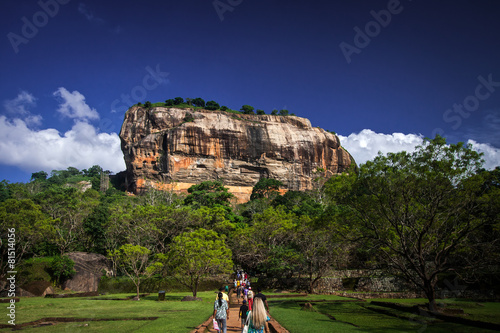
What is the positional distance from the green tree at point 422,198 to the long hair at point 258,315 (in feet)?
30.1

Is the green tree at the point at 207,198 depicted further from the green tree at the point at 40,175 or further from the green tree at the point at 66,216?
the green tree at the point at 40,175

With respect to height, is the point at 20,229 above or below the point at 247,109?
below

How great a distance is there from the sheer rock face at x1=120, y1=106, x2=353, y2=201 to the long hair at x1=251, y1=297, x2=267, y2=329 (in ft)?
194

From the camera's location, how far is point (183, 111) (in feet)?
234

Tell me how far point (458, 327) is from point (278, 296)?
11.1m

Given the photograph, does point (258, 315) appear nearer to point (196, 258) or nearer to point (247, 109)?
point (196, 258)

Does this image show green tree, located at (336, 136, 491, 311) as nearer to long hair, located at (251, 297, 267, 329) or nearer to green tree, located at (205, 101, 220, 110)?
long hair, located at (251, 297, 267, 329)

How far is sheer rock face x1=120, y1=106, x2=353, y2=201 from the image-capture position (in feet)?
215

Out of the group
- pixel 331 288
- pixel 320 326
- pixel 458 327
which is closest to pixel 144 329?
pixel 320 326

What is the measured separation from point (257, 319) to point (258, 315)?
63 millimetres

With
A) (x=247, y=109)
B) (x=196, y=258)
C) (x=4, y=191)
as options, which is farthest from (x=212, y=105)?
(x=196, y=258)

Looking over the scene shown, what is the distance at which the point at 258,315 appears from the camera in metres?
5.04

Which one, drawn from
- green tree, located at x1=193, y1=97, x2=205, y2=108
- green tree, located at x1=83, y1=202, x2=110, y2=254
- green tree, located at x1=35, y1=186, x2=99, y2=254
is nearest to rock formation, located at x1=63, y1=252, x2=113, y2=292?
green tree, located at x1=35, y1=186, x2=99, y2=254

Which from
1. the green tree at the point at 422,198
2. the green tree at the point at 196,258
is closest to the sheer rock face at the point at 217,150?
the green tree at the point at 196,258
